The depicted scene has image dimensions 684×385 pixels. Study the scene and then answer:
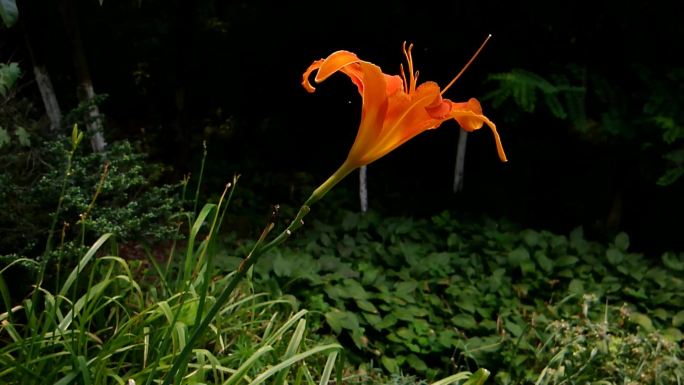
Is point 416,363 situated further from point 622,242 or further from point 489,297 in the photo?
point 622,242

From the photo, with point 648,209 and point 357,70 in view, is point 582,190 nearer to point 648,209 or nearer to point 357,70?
point 648,209

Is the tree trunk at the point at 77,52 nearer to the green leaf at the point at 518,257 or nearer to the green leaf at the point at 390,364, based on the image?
the green leaf at the point at 390,364

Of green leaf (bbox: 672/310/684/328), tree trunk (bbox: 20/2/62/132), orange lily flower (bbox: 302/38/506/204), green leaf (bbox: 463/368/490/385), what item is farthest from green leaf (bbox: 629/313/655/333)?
tree trunk (bbox: 20/2/62/132)

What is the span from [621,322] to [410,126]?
96.8 inches

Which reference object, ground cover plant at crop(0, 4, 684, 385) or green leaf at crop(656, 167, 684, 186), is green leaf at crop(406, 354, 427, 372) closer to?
ground cover plant at crop(0, 4, 684, 385)

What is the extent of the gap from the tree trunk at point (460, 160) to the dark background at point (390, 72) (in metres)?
0.11

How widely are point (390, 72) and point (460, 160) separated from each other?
0.73 m

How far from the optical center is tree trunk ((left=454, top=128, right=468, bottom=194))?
468 centimetres

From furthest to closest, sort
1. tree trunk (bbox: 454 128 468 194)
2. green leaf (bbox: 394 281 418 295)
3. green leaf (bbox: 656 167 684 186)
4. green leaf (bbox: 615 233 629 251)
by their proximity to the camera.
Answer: tree trunk (bbox: 454 128 468 194), green leaf (bbox: 615 233 629 251), green leaf (bbox: 656 167 684 186), green leaf (bbox: 394 281 418 295)

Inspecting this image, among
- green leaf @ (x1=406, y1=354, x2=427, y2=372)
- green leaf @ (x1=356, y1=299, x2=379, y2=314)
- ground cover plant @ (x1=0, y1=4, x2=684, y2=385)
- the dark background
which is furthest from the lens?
the dark background

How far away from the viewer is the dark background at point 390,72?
13.9 feet

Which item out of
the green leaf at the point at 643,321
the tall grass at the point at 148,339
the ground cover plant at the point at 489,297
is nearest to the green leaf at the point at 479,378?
the tall grass at the point at 148,339

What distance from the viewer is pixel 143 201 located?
3062mm

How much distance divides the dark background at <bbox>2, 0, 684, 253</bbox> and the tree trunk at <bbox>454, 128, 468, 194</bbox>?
0.11m
